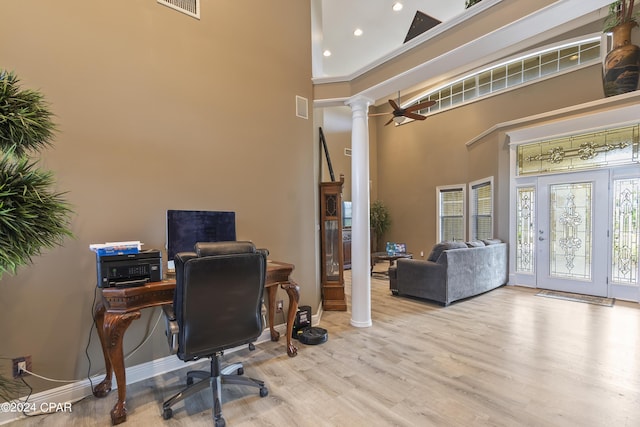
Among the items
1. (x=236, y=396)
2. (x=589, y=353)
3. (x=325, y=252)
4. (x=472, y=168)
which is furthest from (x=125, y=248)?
(x=472, y=168)

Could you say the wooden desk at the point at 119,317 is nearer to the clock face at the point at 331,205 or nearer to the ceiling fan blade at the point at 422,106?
the clock face at the point at 331,205

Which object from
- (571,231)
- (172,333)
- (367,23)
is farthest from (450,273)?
(367,23)

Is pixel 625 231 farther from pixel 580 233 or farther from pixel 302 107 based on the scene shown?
pixel 302 107

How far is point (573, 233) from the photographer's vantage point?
200 inches

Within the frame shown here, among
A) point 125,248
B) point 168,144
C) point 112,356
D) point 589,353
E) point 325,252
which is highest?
point 168,144

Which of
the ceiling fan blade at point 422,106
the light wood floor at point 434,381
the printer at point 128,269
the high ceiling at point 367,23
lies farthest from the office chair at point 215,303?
the high ceiling at point 367,23

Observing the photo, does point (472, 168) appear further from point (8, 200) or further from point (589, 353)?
point (8, 200)

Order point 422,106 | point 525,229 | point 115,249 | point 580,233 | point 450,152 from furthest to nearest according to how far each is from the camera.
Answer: point 450,152
point 525,229
point 580,233
point 422,106
point 115,249

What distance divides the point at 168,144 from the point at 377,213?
7092 millimetres

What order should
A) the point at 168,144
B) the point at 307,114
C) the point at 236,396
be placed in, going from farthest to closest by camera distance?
the point at 307,114 → the point at 168,144 → the point at 236,396

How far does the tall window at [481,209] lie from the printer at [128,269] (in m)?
6.30

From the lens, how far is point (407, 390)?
221 centimetres

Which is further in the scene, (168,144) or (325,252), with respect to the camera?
(325,252)

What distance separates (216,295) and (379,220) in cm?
747
